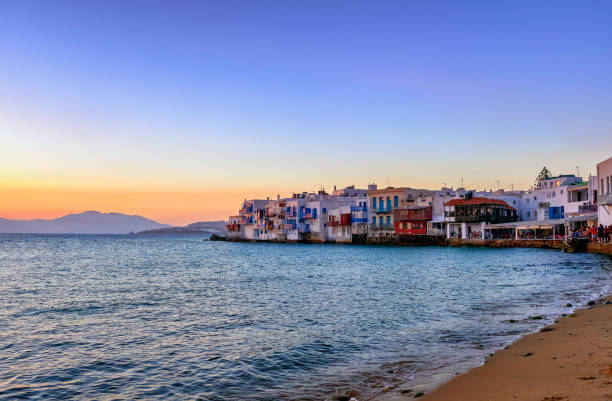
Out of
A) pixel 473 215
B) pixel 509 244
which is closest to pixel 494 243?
pixel 509 244

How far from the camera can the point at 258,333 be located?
16688 mm

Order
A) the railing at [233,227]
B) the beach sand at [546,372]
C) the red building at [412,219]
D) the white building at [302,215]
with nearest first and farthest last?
the beach sand at [546,372] → the red building at [412,219] → the white building at [302,215] → the railing at [233,227]

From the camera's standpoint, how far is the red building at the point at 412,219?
91.2 m

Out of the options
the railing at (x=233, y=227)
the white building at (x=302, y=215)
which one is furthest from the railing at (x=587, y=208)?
the railing at (x=233, y=227)

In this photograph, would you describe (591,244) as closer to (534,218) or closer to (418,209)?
(534,218)

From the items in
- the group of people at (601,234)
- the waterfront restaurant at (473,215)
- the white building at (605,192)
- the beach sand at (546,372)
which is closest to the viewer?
the beach sand at (546,372)

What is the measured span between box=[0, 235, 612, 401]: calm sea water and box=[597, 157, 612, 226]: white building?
23375 mm

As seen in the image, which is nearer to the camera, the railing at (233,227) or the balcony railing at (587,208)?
the balcony railing at (587,208)

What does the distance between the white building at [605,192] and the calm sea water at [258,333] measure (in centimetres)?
2337

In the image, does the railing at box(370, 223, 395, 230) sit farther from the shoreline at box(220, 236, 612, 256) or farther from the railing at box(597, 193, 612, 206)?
the railing at box(597, 193, 612, 206)

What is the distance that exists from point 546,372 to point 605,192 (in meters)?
52.6

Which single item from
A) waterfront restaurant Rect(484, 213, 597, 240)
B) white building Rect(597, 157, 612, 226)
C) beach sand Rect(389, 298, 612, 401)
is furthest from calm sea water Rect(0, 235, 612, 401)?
waterfront restaurant Rect(484, 213, 597, 240)

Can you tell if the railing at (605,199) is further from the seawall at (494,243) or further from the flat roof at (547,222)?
the flat roof at (547,222)

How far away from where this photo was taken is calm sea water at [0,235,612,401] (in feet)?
36.8
